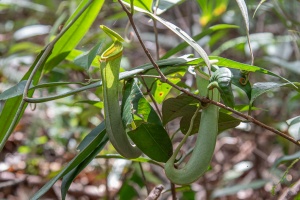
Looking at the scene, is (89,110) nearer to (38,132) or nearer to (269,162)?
(38,132)

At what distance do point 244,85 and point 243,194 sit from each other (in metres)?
1.59

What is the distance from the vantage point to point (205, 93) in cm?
76

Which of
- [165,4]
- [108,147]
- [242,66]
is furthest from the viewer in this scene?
[108,147]

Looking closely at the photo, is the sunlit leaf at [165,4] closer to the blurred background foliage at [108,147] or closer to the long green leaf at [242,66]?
the long green leaf at [242,66]

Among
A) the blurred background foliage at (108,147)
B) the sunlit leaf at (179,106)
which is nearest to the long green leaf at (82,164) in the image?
the sunlit leaf at (179,106)

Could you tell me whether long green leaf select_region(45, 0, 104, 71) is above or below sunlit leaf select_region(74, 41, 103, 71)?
above

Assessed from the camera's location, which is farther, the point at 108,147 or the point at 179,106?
the point at 108,147

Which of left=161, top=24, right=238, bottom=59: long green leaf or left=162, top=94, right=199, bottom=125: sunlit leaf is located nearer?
left=162, top=94, right=199, bottom=125: sunlit leaf

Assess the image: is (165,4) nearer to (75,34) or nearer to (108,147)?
(75,34)

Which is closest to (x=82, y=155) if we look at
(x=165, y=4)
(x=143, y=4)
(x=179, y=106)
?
(x=179, y=106)

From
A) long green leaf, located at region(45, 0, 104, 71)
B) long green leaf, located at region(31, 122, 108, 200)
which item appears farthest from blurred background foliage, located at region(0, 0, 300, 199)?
long green leaf, located at region(31, 122, 108, 200)

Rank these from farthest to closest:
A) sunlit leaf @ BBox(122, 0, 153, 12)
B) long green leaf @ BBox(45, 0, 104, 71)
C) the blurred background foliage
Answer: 1. the blurred background foliage
2. long green leaf @ BBox(45, 0, 104, 71)
3. sunlit leaf @ BBox(122, 0, 153, 12)

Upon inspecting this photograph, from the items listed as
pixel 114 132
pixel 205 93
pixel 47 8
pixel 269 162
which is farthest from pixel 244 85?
pixel 47 8

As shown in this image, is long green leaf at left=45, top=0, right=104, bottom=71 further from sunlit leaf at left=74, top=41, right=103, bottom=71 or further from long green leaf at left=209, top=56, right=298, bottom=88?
long green leaf at left=209, top=56, right=298, bottom=88
